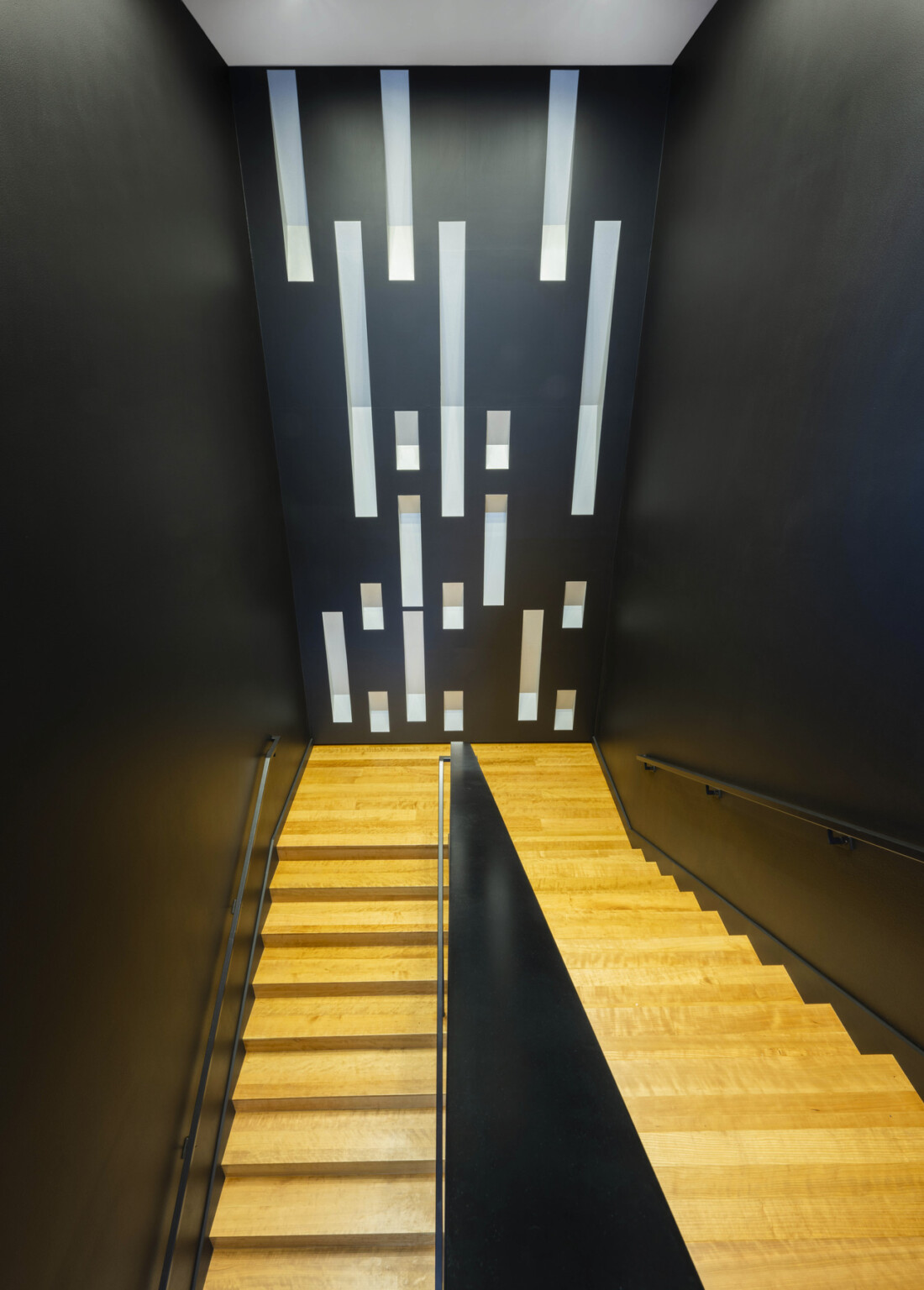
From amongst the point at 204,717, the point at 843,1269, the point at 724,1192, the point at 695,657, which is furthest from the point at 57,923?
the point at 695,657

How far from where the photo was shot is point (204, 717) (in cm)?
329

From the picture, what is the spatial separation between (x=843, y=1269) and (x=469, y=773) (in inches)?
66.9

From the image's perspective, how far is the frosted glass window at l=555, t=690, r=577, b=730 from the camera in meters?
5.84

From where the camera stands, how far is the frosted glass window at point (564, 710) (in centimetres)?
584

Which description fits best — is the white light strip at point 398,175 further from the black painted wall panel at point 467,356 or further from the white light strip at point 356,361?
the white light strip at point 356,361

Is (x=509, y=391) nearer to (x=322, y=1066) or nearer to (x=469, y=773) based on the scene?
(x=469, y=773)

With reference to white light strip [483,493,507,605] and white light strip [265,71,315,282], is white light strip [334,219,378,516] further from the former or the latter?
white light strip [483,493,507,605]

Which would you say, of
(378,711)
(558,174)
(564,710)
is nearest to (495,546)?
(564,710)

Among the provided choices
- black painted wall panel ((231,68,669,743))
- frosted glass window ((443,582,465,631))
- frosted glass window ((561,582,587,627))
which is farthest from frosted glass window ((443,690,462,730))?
frosted glass window ((561,582,587,627))

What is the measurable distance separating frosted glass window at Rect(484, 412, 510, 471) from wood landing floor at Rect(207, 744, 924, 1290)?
2590 mm

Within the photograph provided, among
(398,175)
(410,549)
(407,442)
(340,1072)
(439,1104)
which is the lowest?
(340,1072)

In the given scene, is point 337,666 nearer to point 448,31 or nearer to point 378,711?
point 378,711

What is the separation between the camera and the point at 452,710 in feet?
19.1

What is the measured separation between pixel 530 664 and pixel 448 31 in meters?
4.28
